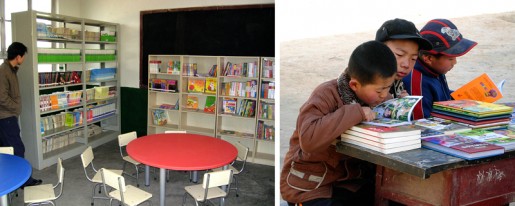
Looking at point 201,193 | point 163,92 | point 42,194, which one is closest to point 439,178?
point 201,193

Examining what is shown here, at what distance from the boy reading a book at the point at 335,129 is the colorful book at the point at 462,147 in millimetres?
259

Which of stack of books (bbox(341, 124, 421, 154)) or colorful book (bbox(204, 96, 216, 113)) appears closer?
stack of books (bbox(341, 124, 421, 154))

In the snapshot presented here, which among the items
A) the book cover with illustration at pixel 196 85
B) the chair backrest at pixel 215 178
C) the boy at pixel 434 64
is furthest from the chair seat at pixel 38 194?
the boy at pixel 434 64

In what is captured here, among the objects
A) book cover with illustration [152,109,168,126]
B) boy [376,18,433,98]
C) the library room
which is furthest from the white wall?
boy [376,18,433,98]

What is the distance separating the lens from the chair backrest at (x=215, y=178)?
337 cm

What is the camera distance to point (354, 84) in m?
1.65

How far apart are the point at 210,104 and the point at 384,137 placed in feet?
17.4

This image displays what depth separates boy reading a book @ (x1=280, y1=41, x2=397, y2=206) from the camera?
1.46m

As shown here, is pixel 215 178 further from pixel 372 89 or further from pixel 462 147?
pixel 462 147

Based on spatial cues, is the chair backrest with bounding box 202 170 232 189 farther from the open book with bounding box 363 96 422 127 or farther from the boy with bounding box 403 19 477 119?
the open book with bounding box 363 96 422 127

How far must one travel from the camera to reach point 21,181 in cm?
294


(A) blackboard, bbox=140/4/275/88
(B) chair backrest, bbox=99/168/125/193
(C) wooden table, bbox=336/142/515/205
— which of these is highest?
(A) blackboard, bbox=140/4/275/88

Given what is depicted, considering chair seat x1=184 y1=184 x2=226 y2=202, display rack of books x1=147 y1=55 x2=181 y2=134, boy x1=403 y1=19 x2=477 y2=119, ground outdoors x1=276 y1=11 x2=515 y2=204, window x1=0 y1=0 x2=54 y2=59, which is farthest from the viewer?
display rack of books x1=147 y1=55 x2=181 y2=134

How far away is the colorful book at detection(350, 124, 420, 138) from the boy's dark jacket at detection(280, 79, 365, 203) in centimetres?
4
